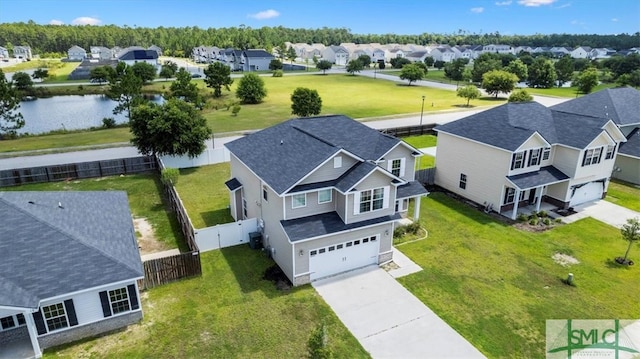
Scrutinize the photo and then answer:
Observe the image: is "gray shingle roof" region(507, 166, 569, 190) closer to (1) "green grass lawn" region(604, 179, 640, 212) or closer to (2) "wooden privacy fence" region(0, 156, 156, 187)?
(1) "green grass lawn" region(604, 179, 640, 212)

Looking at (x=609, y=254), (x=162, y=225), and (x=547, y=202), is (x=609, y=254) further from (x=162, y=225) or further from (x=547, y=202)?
(x=162, y=225)

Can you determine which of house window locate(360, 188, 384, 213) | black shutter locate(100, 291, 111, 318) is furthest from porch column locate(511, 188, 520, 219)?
black shutter locate(100, 291, 111, 318)

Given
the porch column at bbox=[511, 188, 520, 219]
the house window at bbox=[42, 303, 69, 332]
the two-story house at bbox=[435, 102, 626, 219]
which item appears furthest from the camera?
the two-story house at bbox=[435, 102, 626, 219]

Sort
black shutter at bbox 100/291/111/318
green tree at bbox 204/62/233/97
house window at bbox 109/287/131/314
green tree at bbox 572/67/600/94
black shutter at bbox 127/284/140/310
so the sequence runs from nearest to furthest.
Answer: black shutter at bbox 100/291/111/318 → house window at bbox 109/287/131/314 → black shutter at bbox 127/284/140/310 → green tree at bbox 204/62/233/97 → green tree at bbox 572/67/600/94

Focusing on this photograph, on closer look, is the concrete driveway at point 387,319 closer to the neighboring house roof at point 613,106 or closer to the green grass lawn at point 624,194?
the green grass lawn at point 624,194

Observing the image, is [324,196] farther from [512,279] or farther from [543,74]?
[543,74]

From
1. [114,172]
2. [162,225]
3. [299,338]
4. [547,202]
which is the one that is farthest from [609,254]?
[114,172]

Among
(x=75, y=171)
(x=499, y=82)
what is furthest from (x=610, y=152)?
(x=499, y=82)
